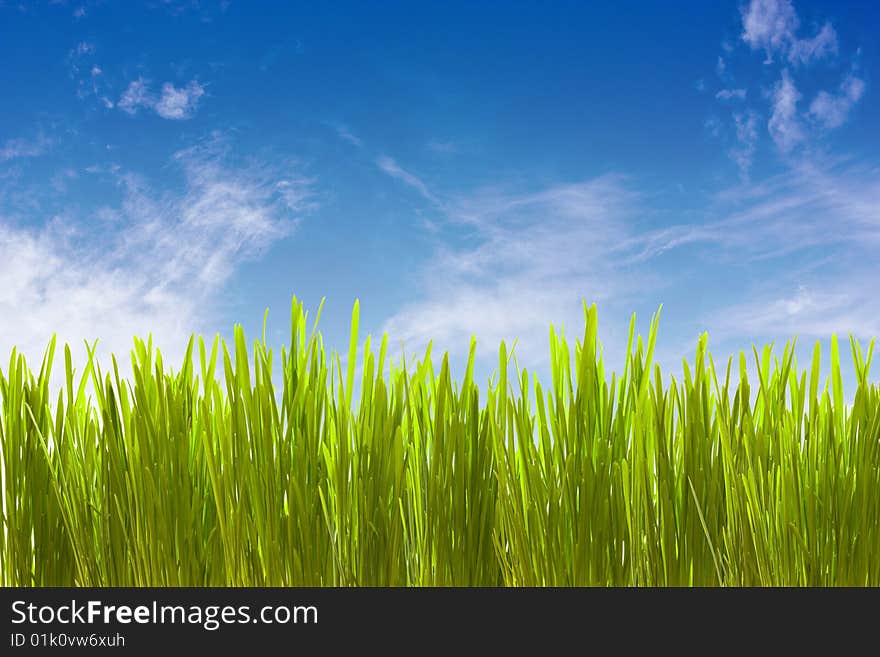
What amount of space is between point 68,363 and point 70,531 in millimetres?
444

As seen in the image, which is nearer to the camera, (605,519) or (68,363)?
(605,519)

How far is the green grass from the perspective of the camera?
1.86 meters

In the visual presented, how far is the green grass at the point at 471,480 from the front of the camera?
73.2 inches

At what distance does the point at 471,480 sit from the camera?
192cm

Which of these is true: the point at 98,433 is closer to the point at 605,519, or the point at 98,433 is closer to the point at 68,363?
the point at 68,363

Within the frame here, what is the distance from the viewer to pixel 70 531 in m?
1.96
